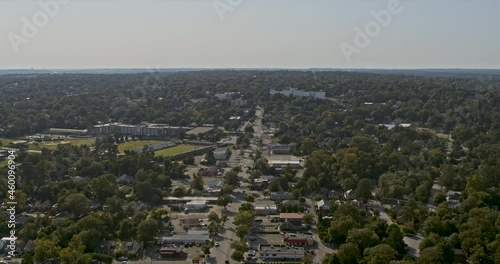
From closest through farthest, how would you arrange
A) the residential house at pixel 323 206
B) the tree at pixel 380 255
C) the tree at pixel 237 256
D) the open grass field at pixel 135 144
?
1. the tree at pixel 380 255
2. the tree at pixel 237 256
3. the residential house at pixel 323 206
4. the open grass field at pixel 135 144

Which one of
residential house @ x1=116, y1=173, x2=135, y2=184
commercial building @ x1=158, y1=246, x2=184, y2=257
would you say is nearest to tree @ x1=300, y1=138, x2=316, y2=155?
residential house @ x1=116, y1=173, x2=135, y2=184

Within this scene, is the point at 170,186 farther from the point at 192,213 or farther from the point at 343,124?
the point at 343,124

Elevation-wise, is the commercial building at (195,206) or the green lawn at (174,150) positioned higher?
the commercial building at (195,206)

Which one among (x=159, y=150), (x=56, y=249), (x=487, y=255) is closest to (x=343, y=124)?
(x=159, y=150)

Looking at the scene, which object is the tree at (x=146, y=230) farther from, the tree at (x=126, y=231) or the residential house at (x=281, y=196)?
the residential house at (x=281, y=196)

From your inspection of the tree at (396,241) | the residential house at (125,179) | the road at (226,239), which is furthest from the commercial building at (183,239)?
the residential house at (125,179)

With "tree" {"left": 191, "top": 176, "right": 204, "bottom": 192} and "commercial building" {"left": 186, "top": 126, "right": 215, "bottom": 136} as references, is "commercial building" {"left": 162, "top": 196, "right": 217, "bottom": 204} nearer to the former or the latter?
"tree" {"left": 191, "top": 176, "right": 204, "bottom": 192}

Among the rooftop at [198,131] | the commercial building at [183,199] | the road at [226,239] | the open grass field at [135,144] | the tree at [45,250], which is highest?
the tree at [45,250]
